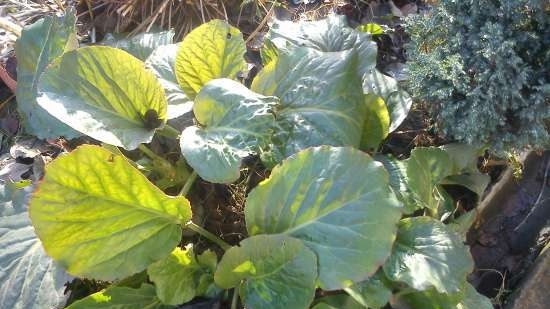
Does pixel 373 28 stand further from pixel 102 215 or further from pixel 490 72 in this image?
pixel 102 215

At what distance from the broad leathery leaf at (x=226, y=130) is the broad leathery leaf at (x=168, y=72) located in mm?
163

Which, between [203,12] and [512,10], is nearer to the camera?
[512,10]

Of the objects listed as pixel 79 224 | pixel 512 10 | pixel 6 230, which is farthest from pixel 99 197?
pixel 512 10

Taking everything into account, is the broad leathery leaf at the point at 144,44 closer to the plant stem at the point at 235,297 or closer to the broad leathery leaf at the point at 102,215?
the broad leathery leaf at the point at 102,215

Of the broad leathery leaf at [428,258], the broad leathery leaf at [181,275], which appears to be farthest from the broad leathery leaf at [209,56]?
the broad leathery leaf at [428,258]

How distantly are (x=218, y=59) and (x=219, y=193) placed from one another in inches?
15.4

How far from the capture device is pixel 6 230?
1343 mm

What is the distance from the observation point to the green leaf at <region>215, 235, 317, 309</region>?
1.12 metres

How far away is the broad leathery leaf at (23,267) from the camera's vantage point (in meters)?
1.25

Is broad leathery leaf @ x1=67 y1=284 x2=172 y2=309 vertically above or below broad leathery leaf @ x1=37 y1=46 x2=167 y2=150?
below

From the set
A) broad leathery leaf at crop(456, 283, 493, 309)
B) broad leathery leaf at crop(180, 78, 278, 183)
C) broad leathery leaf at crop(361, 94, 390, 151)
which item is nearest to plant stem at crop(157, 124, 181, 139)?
broad leathery leaf at crop(180, 78, 278, 183)

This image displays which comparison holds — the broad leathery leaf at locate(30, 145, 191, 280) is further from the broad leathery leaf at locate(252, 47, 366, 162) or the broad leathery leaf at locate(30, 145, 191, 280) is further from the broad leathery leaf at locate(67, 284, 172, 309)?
the broad leathery leaf at locate(252, 47, 366, 162)

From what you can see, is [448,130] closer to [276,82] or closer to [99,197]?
[276,82]

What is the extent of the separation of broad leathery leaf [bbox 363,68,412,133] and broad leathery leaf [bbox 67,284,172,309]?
2.39 feet
